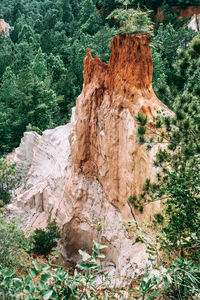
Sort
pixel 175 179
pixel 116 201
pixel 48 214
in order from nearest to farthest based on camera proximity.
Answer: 1. pixel 175 179
2. pixel 116 201
3. pixel 48 214

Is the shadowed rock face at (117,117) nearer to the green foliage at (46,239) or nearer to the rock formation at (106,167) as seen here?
the rock formation at (106,167)

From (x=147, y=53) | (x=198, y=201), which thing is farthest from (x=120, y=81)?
(x=198, y=201)

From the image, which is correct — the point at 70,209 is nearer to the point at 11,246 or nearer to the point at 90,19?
the point at 11,246

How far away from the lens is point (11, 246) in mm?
10391

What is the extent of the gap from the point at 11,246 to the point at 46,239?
4.44 meters

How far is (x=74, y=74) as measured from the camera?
40.7 m

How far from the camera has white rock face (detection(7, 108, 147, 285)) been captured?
11.4m

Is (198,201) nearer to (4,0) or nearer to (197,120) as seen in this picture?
(197,120)

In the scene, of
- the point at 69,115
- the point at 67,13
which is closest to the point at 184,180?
the point at 69,115

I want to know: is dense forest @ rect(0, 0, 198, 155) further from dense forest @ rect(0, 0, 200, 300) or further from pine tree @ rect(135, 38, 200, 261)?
pine tree @ rect(135, 38, 200, 261)

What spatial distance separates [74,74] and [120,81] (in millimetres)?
29736

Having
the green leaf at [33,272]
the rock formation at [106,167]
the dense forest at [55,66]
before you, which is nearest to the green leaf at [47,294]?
the green leaf at [33,272]

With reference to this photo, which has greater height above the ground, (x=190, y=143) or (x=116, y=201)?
(x=190, y=143)

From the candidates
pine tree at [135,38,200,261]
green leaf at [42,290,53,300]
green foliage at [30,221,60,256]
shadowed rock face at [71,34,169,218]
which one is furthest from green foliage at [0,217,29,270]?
green leaf at [42,290,53,300]
